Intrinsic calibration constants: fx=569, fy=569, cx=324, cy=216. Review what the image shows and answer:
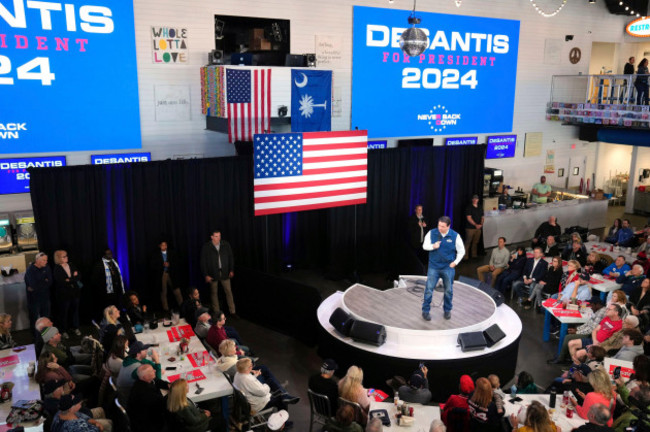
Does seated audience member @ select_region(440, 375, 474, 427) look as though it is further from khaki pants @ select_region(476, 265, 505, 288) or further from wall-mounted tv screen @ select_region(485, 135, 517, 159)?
wall-mounted tv screen @ select_region(485, 135, 517, 159)

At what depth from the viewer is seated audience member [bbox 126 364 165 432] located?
5.36 metres

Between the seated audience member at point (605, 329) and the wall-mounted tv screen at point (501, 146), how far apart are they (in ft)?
25.5

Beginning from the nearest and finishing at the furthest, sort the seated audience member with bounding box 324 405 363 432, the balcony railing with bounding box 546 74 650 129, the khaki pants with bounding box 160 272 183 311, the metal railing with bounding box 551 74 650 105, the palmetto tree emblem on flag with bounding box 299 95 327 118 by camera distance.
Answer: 1. the seated audience member with bounding box 324 405 363 432
2. the khaki pants with bounding box 160 272 183 311
3. the palmetto tree emblem on flag with bounding box 299 95 327 118
4. the balcony railing with bounding box 546 74 650 129
5. the metal railing with bounding box 551 74 650 105

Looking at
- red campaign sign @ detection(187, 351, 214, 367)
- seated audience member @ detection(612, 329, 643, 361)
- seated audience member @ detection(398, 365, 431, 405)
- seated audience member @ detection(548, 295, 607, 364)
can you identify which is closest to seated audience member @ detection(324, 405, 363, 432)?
Result: seated audience member @ detection(398, 365, 431, 405)

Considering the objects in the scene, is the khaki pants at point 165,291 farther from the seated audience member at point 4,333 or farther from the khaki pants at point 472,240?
the khaki pants at point 472,240

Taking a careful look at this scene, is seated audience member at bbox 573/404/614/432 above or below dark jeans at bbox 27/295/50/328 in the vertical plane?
above

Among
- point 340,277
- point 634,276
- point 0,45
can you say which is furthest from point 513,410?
point 0,45

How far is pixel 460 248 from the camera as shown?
7523 millimetres

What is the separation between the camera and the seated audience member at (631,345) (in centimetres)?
682

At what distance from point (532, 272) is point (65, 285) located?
25.6 feet

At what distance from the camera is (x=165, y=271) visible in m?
9.58

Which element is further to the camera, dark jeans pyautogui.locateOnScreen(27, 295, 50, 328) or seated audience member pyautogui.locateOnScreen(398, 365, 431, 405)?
dark jeans pyautogui.locateOnScreen(27, 295, 50, 328)

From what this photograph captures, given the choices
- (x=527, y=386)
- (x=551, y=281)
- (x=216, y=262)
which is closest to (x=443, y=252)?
(x=527, y=386)

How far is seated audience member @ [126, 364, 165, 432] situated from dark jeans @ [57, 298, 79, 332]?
3.96 meters
